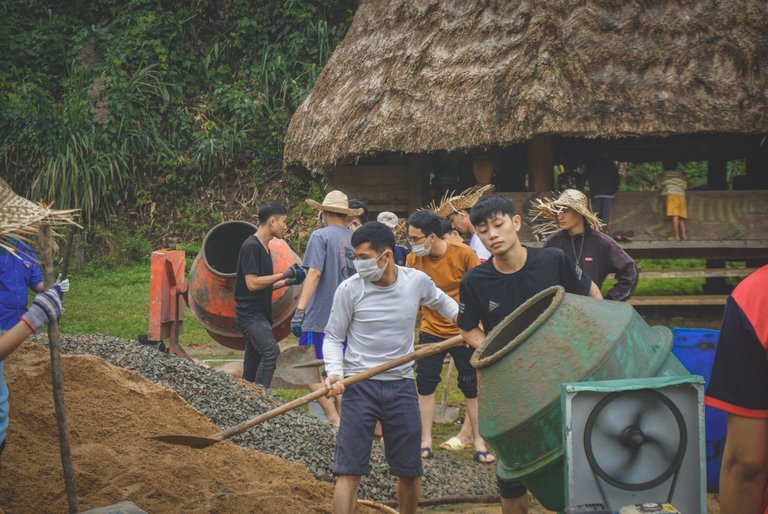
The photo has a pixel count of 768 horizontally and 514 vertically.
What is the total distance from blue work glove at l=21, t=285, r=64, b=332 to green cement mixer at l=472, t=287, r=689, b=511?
1722mm

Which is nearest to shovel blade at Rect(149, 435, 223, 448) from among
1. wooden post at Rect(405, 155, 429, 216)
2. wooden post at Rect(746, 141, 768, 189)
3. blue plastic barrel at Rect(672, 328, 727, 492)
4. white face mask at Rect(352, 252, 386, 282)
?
white face mask at Rect(352, 252, 386, 282)

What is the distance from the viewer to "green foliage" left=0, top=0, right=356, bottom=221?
17.5m

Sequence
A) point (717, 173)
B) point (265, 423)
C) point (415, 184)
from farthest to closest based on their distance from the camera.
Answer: point (717, 173) → point (415, 184) → point (265, 423)

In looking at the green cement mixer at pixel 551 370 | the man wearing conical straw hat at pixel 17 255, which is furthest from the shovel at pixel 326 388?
the man wearing conical straw hat at pixel 17 255

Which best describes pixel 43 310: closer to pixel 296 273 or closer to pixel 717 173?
pixel 296 273

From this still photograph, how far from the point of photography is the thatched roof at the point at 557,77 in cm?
1060

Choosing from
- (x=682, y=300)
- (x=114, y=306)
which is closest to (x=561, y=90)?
(x=682, y=300)

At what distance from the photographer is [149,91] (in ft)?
60.3

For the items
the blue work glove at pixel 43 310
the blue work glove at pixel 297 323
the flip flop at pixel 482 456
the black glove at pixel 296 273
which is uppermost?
the blue work glove at pixel 43 310

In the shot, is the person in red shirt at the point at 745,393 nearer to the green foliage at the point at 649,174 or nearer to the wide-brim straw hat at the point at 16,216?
the wide-brim straw hat at the point at 16,216

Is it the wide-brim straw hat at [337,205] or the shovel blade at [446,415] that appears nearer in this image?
the wide-brim straw hat at [337,205]

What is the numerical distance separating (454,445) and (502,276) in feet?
8.14

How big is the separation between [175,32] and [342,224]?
39.9 feet

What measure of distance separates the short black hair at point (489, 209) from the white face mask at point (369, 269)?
0.54 metres
